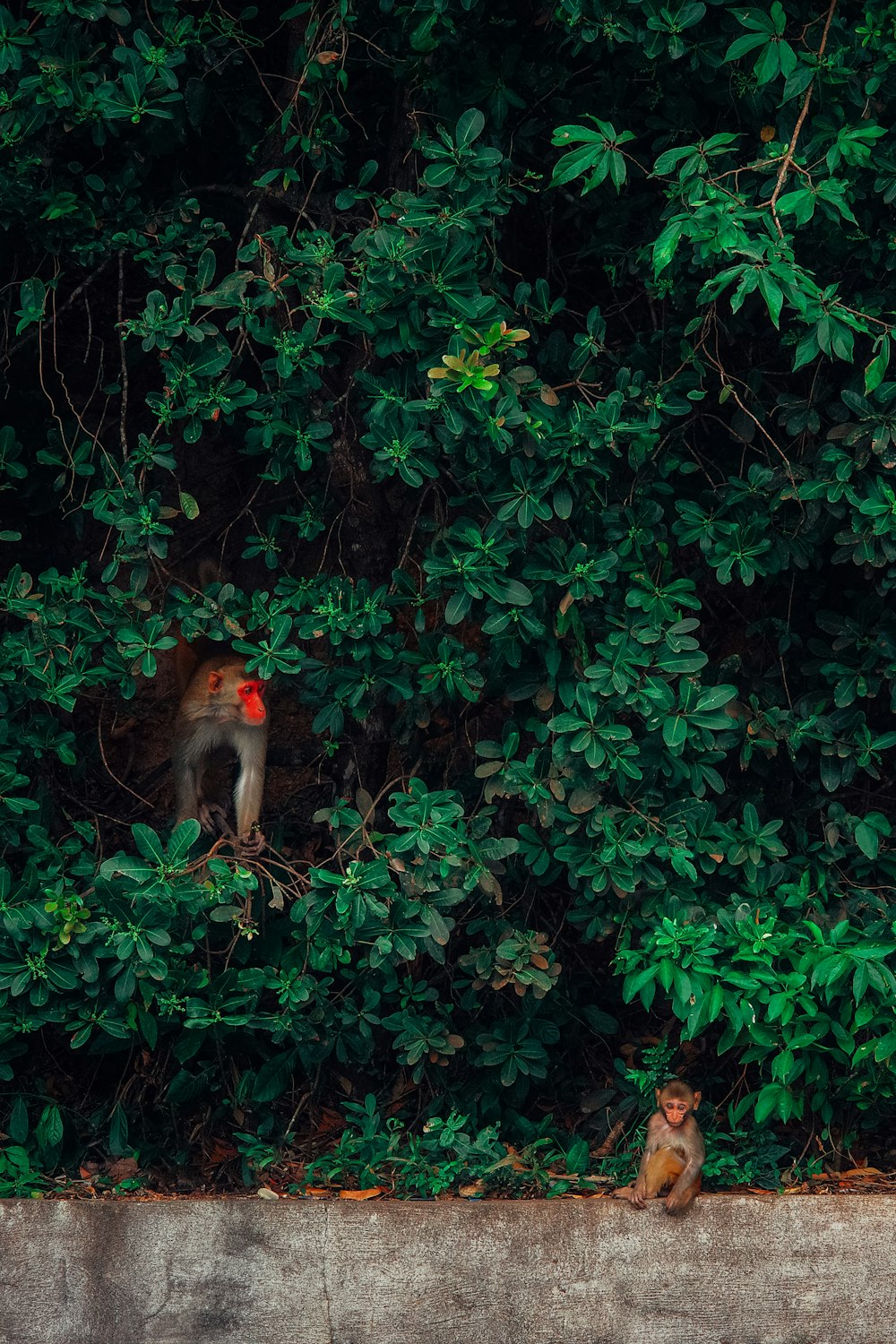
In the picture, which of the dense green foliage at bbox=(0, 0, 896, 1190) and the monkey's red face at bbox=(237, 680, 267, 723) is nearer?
the dense green foliage at bbox=(0, 0, 896, 1190)

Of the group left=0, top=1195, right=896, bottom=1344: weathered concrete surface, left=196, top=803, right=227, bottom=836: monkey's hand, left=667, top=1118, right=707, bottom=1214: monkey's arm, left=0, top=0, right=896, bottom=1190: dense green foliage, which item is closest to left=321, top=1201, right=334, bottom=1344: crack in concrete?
left=0, top=1195, right=896, bottom=1344: weathered concrete surface

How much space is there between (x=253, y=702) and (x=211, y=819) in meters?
0.73

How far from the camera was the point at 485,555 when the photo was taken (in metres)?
4.17

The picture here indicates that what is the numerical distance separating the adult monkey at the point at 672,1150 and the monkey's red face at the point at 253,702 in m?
1.57

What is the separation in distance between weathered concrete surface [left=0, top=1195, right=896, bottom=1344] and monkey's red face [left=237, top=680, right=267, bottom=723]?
1.35 meters

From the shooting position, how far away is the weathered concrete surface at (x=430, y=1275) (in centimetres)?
413

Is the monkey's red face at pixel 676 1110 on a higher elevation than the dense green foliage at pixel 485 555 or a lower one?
lower

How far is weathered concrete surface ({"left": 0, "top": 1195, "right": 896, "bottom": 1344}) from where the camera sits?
163 inches

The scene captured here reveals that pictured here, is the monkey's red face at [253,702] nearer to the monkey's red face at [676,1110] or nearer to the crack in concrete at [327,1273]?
the crack in concrete at [327,1273]

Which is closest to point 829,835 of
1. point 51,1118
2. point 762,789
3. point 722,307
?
point 762,789

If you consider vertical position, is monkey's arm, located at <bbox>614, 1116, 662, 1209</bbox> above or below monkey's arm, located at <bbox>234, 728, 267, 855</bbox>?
below

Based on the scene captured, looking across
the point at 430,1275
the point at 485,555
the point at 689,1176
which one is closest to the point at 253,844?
the point at 485,555

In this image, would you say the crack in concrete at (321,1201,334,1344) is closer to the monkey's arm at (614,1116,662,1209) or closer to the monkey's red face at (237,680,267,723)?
the monkey's arm at (614,1116,662,1209)

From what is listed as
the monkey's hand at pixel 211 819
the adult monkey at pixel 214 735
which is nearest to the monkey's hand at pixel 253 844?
the adult monkey at pixel 214 735
